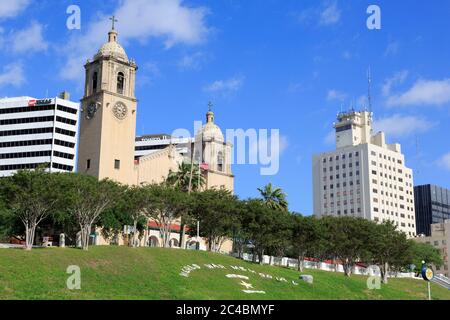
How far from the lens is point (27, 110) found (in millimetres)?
155625

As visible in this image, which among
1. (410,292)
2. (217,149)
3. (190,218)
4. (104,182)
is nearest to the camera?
(104,182)

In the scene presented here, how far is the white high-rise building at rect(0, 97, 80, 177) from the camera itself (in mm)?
152875

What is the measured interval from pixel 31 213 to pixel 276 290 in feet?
86.1

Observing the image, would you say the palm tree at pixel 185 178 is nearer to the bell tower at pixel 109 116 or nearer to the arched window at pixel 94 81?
the bell tower at pixel 109 116

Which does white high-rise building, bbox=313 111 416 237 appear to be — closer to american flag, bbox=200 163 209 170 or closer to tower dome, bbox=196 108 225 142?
tower dome, bbox=196 108 225 142

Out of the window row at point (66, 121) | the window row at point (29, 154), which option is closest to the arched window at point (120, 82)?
the window row at point (29, 154)

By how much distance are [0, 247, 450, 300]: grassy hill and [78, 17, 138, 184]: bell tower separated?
24.5 meters

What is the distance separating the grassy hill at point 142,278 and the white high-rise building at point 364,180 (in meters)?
109

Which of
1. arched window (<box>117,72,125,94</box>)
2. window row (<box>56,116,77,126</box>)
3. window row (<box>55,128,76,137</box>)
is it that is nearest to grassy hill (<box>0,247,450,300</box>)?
arched window (<box>117,72,125,94</box>)

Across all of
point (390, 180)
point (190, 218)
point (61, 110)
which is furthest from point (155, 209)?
point (390, 180)

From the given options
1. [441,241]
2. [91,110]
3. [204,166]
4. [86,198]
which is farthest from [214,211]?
[441,241]

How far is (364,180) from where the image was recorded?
618 ft
